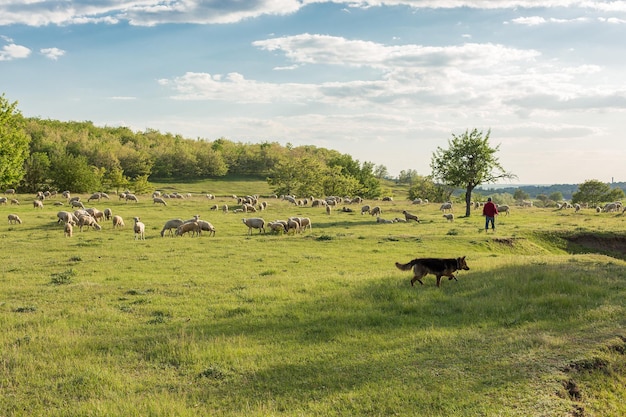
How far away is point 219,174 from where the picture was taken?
136 meters

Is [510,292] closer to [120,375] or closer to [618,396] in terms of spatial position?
[618,396]

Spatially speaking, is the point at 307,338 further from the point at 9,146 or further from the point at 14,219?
the point at 14,219

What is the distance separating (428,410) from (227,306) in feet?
24.6

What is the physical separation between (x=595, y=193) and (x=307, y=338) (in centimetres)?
10159

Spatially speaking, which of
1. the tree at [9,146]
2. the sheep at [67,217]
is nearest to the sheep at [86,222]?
the sheep at [67,217]

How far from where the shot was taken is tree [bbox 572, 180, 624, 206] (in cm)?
9250

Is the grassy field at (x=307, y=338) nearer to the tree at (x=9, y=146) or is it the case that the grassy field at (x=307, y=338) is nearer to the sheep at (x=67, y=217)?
the tree at (x=9, y=146)

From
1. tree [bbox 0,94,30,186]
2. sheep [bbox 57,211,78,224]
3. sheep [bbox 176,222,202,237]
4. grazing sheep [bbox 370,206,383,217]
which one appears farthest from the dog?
grazing sheep [bbox 370,206,383,217]

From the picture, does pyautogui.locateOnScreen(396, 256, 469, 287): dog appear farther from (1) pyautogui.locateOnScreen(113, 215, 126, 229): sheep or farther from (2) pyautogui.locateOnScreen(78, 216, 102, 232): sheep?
(2) pyautogui.locateOnScreen(78, 216, 102, 232): sheep

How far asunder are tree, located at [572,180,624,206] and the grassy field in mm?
85736

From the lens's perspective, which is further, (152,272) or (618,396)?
(152,272)

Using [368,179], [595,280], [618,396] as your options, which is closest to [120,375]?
[618,396]

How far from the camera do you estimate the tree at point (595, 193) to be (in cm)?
9250

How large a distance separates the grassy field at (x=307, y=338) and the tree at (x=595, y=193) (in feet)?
281
